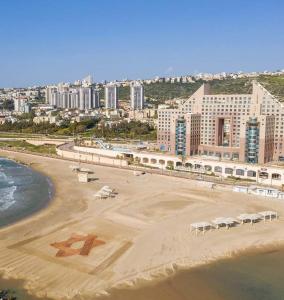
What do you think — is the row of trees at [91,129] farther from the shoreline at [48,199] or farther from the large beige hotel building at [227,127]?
the shoreline at [48,199]

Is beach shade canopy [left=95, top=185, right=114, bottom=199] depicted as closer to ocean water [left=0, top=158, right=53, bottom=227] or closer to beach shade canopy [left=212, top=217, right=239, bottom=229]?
ocean water [left=0, top=158, right=53, bottom=227]

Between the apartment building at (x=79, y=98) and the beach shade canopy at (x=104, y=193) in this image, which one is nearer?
the beach shade canopy at (x=104, y=193)

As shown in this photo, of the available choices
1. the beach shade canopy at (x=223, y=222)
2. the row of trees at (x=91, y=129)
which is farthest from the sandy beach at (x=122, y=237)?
the row of trees at (x=91, y=129)

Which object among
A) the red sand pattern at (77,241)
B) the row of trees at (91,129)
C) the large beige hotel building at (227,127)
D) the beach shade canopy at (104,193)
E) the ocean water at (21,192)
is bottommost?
the ocean water at (21,192)

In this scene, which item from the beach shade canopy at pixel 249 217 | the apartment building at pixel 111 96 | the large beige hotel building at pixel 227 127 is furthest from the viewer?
the apartment building at pixel 111 96

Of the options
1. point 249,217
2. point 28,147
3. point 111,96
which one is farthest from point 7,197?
point 111,96

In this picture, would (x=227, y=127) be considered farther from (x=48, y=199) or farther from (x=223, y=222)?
(x=223, y=222)

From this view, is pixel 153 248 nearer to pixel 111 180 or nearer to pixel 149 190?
pixel 149 190
